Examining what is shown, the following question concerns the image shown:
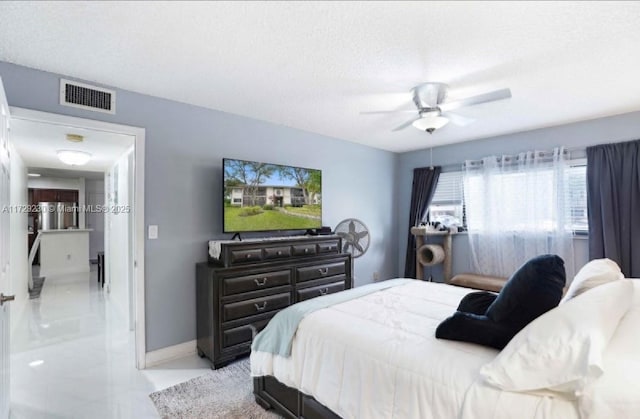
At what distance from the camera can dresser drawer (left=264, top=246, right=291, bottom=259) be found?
294 centimetres

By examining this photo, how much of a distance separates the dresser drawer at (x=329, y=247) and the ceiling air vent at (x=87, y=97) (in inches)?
89.4

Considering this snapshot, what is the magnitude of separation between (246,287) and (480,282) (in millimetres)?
2805

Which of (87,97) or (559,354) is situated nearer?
(559,354)

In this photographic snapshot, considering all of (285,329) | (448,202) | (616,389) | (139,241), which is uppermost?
(448,202)

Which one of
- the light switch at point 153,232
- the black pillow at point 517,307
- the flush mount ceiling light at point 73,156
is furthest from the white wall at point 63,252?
the black pillow at point 517,307

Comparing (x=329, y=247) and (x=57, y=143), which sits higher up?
(x=57, y=143)

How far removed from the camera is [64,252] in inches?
250

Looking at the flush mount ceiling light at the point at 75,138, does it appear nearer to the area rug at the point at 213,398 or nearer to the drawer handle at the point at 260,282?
the drawer handle at the point at 260,282

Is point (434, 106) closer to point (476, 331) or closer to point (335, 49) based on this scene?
point (335, 49)

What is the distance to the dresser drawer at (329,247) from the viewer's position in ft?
11.2

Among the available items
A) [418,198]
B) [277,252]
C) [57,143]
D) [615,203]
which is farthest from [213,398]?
[615,203]

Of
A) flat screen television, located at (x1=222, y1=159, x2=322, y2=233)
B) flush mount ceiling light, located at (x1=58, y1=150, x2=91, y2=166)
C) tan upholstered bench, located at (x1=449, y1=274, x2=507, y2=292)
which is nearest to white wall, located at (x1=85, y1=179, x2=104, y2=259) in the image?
flush mount ceiling light, located at (x1=58, y1=150, x2=91, y2=166)

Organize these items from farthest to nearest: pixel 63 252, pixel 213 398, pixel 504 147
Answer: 1. pixel 63 252
2. pixel 504 147
3. pixel 213 398

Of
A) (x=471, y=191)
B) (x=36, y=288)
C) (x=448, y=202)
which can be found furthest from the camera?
(x=36, y=288)
